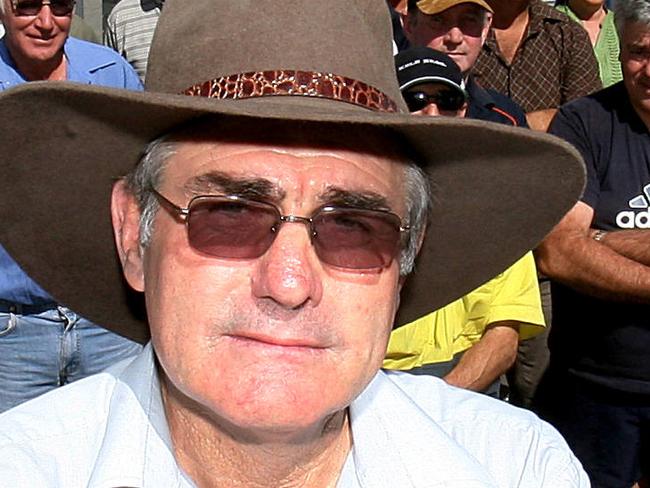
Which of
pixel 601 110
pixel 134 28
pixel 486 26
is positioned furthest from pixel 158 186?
pixel 134 28

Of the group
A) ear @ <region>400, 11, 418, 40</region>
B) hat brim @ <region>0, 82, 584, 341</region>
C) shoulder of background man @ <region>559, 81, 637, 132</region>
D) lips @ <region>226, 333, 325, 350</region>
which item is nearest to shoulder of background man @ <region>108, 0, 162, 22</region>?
ear @ <region>400, 11, 418, 40</region>

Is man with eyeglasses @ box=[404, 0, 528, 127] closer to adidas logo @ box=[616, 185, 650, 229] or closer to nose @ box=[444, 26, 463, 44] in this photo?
nose @ box=[444, 26, 463, 44]

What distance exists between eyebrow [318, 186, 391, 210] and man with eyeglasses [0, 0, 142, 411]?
189 centimetres

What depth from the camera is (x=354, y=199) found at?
6.26ft

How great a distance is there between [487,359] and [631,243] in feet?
2.04

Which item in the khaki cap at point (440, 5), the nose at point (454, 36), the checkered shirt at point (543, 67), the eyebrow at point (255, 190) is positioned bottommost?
the checkered shirt at point (543, 67)

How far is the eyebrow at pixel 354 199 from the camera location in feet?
6.16

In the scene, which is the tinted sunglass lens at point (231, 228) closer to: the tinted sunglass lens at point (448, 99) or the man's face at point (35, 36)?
the tinted sunglass lens at point (448, 99)

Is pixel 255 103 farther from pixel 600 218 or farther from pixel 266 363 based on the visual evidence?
pixel 600 218

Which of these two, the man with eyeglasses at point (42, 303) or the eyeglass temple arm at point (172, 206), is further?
the man with eyeglasses at point (42, 303)

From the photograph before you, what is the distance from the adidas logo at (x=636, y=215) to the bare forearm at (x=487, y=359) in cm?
50

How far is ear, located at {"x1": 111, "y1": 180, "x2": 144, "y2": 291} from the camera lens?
2078 mm

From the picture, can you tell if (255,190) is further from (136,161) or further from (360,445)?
(360,445)

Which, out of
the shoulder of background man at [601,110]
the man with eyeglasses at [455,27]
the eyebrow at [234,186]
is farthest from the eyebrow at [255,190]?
the man with eyeglasses at [455,27]
